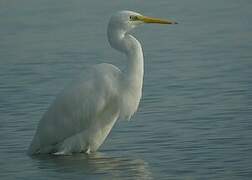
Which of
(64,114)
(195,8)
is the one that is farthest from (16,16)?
(64,114)

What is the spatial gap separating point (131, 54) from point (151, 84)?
2.89 meters

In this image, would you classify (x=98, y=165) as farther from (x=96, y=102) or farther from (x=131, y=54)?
(x=131, y=54)

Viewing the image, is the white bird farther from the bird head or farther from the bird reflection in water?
the bird reflection in water

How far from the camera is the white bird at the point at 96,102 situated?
388 inches

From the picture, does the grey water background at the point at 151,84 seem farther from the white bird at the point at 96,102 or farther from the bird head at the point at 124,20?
the bird head at the point at 124,20

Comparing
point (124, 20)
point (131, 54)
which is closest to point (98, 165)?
point (131, 54)

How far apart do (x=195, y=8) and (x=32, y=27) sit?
301 centimetres

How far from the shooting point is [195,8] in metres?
17.8

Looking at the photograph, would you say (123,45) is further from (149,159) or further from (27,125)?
(27,125)

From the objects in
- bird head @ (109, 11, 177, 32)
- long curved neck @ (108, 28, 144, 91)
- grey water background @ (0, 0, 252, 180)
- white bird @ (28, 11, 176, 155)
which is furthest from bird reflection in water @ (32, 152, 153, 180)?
bird head @ (109, 11, 177, 32)

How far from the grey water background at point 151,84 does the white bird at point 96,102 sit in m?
0.18

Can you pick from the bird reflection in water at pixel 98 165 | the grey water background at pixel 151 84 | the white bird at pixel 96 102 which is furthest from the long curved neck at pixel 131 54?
the bird reflection in water at pixel 98 165

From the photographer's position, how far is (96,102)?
387 inches

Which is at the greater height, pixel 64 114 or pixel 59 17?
pixel 64 114
